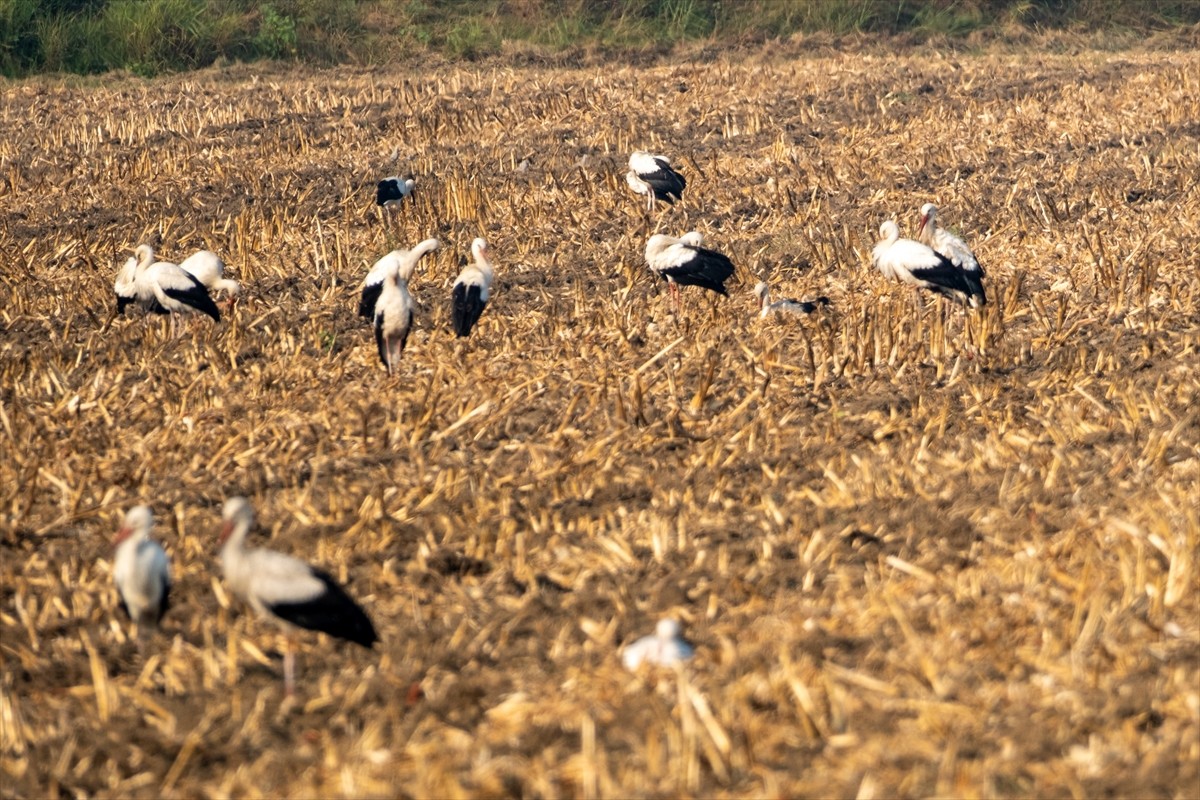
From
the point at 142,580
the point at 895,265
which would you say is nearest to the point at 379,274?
the point at 895,265

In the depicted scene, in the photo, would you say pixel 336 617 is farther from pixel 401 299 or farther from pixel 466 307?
pixel 466 307

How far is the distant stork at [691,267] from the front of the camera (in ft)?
28.3

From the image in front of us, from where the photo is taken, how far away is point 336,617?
15.3ft

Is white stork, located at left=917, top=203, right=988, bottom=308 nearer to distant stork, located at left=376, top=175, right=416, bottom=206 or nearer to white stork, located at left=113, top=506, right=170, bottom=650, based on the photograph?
distant stork, located at left=376, top=175, right=416, bottom=206

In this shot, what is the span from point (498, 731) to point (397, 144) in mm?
11074

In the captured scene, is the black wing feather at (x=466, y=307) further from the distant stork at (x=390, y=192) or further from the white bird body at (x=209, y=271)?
the distant stork at (x=390, y=192)

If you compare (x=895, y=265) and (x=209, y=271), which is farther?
(x=209, y=271)

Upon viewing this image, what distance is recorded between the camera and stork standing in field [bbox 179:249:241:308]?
28.7ft

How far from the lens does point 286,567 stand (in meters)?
4.77

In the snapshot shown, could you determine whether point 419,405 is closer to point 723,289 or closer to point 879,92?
point 723,289

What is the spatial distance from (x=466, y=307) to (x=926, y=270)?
8.48ft

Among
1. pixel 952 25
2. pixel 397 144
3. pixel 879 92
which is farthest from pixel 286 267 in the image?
pixel 952 25

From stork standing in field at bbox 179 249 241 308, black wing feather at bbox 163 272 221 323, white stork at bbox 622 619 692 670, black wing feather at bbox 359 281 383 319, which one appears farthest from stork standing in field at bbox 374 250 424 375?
white stork at bbox 622 619 692 670

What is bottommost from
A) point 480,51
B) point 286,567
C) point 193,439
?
point 480,51
